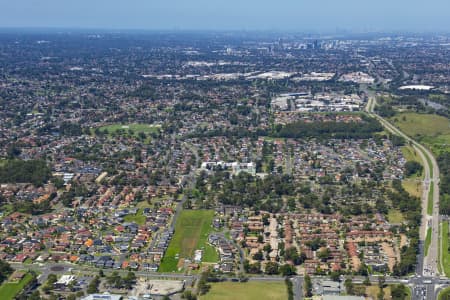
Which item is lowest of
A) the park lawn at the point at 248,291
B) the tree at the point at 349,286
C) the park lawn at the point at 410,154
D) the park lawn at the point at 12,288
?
the park lawn at the point at 12,288

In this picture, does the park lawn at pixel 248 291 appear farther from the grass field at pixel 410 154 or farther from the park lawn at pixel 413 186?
the grass field at pixel 410 154

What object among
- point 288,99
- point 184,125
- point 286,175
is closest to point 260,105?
point 288,99

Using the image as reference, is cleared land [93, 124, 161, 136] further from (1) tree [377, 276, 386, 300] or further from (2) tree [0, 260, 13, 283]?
(1) tree [377, 276, 386, 300]

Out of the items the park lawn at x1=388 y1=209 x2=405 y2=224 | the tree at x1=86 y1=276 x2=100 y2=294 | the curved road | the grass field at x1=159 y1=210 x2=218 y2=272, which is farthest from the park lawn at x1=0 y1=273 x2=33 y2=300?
the park lawn at x1=388 y1=209 x2=405 y2=224

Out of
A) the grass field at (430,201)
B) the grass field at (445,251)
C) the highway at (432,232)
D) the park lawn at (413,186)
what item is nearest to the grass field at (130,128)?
the highway at (432,232)

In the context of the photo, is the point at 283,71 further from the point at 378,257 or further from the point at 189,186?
the point at 378,257

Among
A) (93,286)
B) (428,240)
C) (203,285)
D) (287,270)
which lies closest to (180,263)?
(203,285)

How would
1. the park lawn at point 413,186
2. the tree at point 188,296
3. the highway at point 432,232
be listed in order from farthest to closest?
the park lawn at point 413,186 < the highway at point 432,232 < the tree at point 188,296
